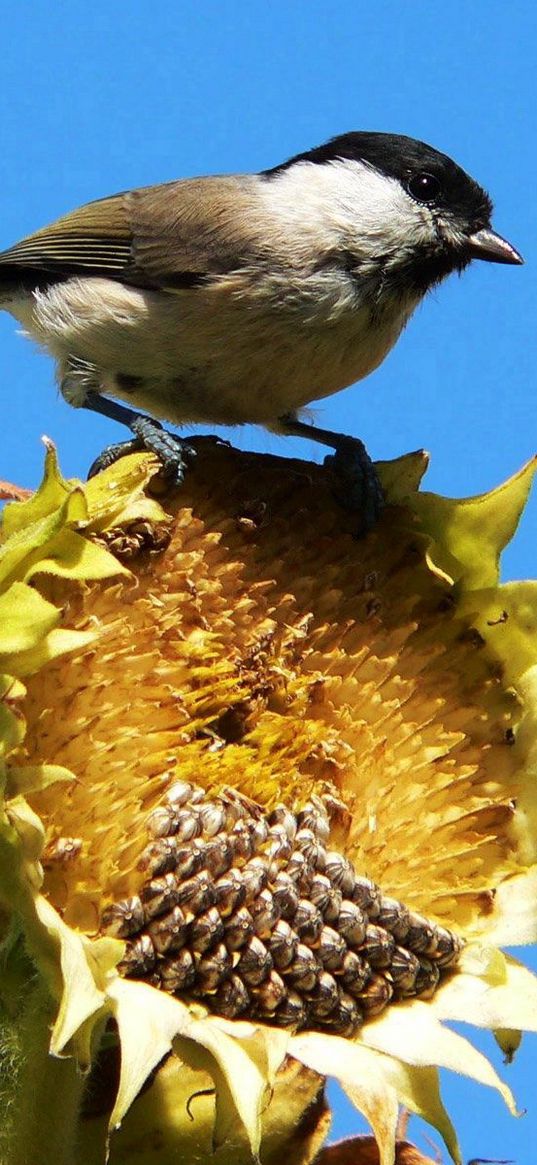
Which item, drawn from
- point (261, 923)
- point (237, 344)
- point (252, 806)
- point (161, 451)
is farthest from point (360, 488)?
point (261, 923)

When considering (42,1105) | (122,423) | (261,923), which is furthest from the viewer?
(122,423)

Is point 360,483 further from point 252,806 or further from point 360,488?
point 252,806

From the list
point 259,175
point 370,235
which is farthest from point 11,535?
point 259,175

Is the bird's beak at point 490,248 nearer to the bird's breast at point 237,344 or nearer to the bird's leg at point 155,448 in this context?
the bird's breast at point 237,344

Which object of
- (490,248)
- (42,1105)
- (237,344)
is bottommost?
(42,1105)

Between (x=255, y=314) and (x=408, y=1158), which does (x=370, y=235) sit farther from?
(x=408, y=1158)

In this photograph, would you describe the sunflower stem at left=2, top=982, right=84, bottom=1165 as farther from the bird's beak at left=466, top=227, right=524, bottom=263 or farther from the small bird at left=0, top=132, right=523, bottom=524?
the bird's beak at left=466, top=227, right=524, bottom=263

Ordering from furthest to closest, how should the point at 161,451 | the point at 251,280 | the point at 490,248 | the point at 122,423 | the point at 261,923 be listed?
1. the point at 490,248
2. the point at 251,280
3. the point at 122,423
4. the point at 161,451
5. the point at 261,923
